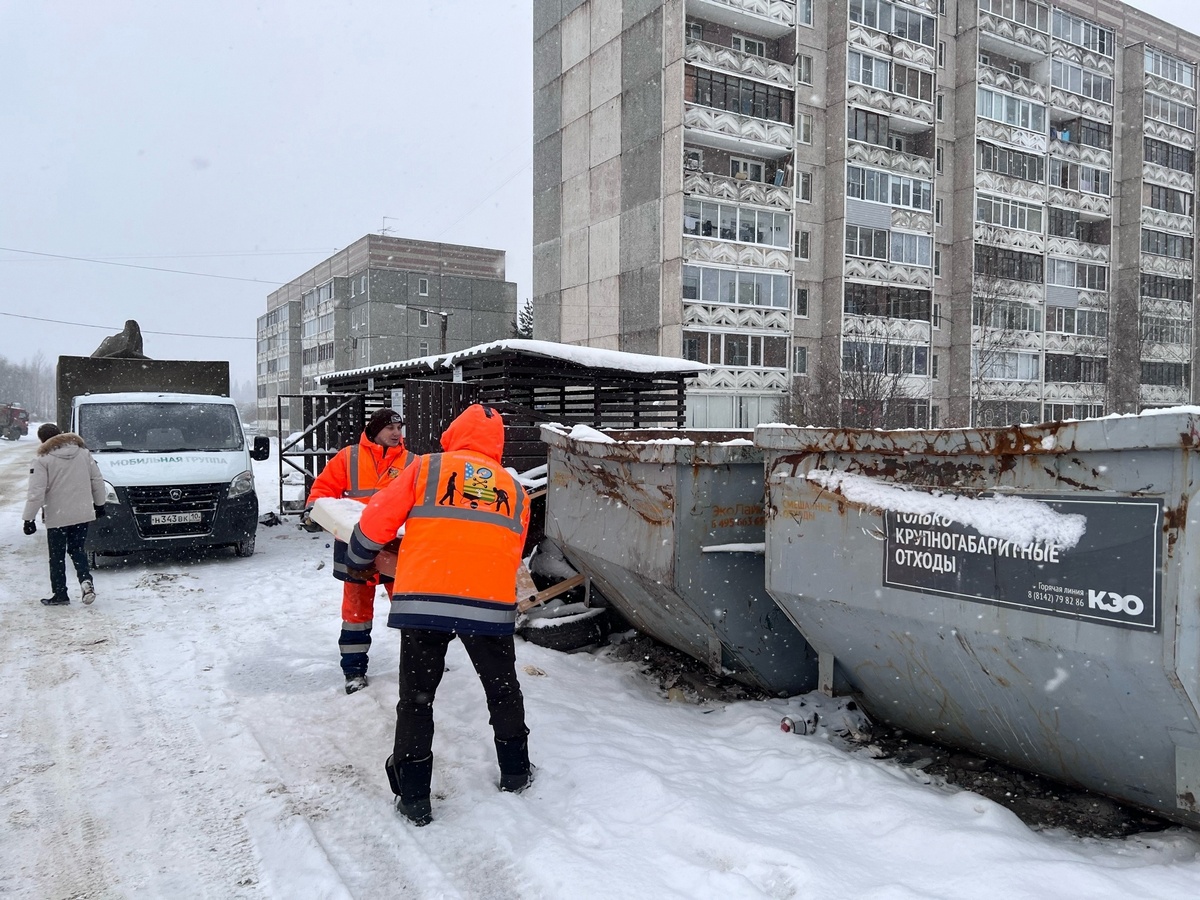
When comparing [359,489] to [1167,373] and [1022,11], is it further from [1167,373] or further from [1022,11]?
[1167,373]

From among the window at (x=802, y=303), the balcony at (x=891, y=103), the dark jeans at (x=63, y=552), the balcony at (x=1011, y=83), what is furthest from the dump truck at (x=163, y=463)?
the balcony at (x=1011, y=83)

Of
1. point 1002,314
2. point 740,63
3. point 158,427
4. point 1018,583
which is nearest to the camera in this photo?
point 1018,583

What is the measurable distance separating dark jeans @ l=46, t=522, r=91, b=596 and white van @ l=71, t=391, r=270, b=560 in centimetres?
113

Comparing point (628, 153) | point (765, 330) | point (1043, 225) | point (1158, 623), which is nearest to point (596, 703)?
point (1158, 623)

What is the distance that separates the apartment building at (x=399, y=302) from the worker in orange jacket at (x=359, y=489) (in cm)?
4641

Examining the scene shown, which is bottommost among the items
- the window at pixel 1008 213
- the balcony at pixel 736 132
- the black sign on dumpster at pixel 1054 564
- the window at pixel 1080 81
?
the black sign on dumpster at pixel 1054 564

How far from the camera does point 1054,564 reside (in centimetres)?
278

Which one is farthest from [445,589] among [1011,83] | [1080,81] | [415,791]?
[1080,81]

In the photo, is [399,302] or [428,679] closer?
→ [428,679]

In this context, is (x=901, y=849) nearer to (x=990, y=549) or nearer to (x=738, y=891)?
(x=738, y=891)

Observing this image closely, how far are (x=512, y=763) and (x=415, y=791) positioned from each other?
0.43m

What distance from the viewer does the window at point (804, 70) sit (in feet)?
98.7

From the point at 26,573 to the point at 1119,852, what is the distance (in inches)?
385

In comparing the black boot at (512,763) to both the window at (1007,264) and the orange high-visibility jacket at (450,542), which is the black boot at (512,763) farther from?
the window at (1007,264)
